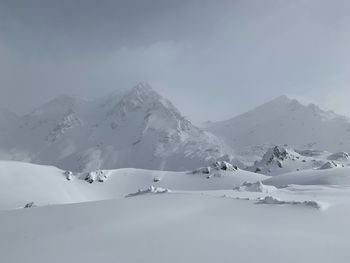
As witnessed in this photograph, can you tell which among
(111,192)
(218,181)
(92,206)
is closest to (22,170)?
(111,192)

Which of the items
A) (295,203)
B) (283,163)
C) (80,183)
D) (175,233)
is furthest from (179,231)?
(283,163)

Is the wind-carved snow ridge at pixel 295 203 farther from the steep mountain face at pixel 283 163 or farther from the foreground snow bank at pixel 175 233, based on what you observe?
the steep mountain face at pixel 283 163

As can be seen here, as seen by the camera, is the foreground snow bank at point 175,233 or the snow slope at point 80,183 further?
the snow slope at point 80,183

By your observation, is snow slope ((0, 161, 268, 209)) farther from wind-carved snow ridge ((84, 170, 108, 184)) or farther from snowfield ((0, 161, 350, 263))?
snowfield ((0, 161, 350, 263))

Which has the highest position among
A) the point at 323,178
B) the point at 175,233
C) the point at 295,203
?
the point at 323,178

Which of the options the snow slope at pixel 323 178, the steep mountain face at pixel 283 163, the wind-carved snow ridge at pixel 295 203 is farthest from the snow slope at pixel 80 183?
the wind-carved snow ridge at pixel 295 203

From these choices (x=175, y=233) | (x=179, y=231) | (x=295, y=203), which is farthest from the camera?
(x=295, y=203)

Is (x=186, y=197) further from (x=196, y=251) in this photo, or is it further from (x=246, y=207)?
(x=196, y=251)

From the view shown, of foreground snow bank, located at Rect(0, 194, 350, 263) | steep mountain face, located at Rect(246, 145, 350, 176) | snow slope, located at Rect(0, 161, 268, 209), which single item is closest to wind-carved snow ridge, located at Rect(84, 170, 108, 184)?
snow slope, located at Rect(0, 161, 268, 209)

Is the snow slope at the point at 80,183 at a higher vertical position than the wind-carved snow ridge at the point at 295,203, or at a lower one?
higher

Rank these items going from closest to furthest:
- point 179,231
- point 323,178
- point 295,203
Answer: point 179,231
point 295,203
point 323,178

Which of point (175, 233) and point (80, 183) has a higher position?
point (80, 183)

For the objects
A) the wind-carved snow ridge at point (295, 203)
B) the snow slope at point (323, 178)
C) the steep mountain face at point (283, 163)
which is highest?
the steep mountain face at point (283, 163)

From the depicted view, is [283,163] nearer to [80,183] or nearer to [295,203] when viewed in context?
[80,183]
